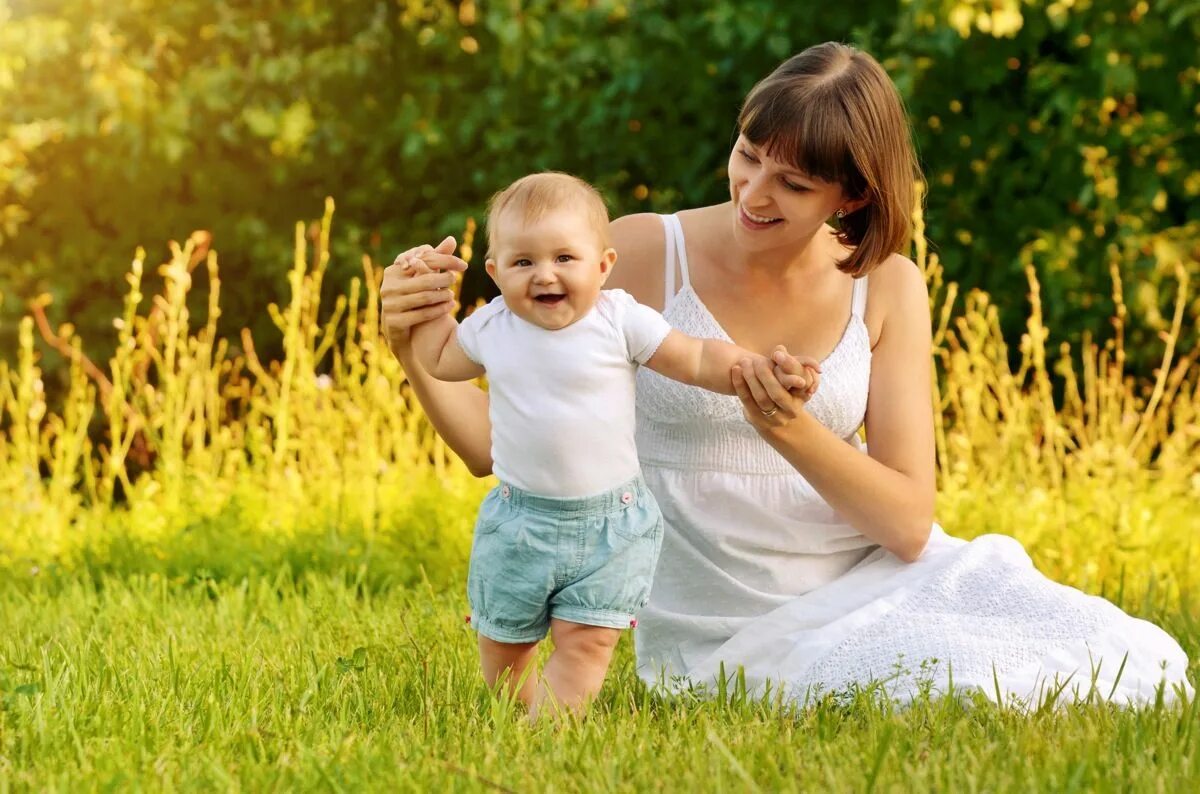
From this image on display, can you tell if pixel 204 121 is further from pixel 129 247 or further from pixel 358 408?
pixel 358 408

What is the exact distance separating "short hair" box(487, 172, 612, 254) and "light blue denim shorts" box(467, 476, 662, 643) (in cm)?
44

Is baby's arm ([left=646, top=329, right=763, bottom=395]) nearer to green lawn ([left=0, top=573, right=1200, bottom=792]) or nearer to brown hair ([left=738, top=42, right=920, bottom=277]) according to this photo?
brown hair ([left=738, top=42, right=920, bottom=277])

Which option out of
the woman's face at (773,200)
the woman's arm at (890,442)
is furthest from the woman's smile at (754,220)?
the woman's arm at (890,442)

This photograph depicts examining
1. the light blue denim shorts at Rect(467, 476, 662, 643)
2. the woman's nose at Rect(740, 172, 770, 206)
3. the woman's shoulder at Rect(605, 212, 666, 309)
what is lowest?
the light blue denim shorts at Rect(467, 476, 662, 643)

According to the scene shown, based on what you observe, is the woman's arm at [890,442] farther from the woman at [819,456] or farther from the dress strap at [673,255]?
the dress strap at [673,255]

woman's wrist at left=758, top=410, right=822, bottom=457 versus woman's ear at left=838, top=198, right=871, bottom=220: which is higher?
woman's ear at left=838, top=198, right=871, bottom=220

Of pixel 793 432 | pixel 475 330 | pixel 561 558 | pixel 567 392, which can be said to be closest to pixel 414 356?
pixel 475 330

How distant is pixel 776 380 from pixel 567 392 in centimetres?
35

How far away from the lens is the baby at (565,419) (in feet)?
7.99

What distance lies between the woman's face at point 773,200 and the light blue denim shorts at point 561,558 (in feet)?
2.03

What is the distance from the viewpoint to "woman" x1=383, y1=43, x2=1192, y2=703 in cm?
277

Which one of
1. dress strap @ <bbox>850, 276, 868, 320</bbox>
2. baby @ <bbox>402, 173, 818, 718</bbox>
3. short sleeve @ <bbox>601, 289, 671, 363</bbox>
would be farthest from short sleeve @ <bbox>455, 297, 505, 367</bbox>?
dress strap @ <bbox>850, 276, 868, 320</bbox>

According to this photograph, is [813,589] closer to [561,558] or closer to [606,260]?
[561,558]

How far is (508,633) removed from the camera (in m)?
2.58
